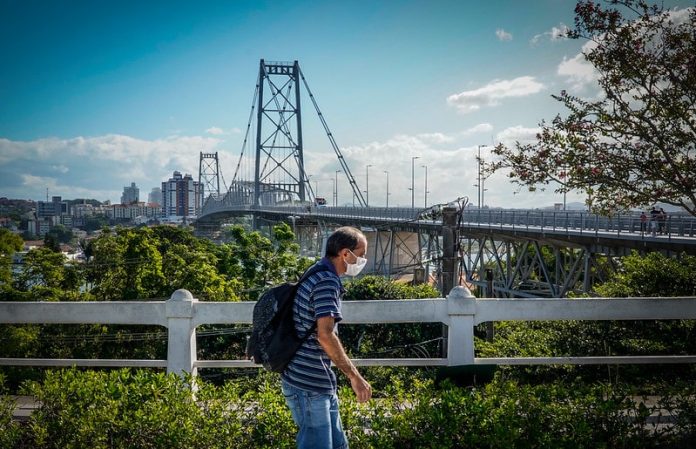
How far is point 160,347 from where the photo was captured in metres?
12.6

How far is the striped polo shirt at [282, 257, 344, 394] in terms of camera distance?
3203mm

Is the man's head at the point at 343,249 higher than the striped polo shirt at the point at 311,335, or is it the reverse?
the man's head at the point at 343,249

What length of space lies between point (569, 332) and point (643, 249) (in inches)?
723

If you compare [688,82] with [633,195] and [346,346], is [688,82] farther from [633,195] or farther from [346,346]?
[346,346]

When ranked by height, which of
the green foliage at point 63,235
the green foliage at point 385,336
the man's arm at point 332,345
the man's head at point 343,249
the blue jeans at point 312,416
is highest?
the man's head at point 343,249

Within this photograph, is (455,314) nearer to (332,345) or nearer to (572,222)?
(332,345)

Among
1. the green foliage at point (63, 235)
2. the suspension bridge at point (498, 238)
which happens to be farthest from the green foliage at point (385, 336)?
the green foliage at point (63, 235)

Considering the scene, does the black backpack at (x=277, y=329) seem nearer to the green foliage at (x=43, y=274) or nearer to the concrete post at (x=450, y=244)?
the concrete post at (x=450, y=244)

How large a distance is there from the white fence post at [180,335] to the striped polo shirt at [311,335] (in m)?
2.01

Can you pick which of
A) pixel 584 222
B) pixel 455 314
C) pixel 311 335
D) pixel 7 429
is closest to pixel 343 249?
pixel 311 335

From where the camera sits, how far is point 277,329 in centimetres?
326

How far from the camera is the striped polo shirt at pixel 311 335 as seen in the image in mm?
3203

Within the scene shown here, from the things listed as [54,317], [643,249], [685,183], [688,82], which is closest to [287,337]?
→ [54,317]

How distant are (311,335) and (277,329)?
0.20 metres
